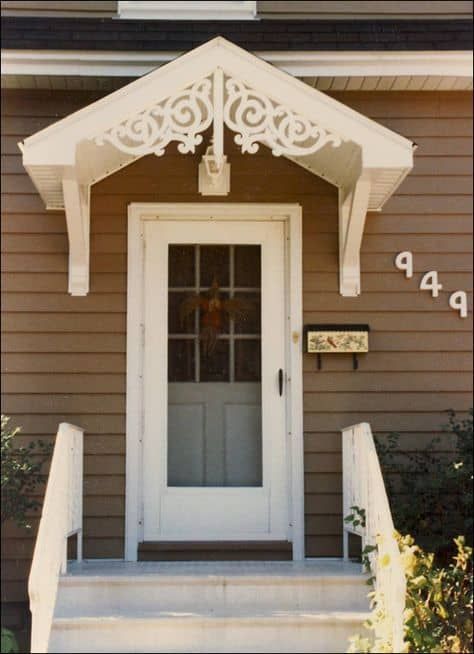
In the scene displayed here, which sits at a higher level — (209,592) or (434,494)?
(434,494)

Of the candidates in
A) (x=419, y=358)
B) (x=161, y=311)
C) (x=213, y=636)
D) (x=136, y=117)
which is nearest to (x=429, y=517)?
(x=419, y=358)

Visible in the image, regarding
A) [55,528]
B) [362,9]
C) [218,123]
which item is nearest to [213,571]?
[55,528]

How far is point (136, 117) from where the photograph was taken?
5.02 meters

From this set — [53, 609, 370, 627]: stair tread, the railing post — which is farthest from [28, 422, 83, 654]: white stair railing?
[53, 609, 370, 627]: stair tread

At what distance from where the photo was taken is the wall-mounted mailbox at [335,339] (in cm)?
593

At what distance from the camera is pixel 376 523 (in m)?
4.78

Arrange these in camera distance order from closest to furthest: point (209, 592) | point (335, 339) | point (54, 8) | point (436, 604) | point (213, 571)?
1. point (436, 604)
2. point (209, 592)
3. point (213, 571)
4. point (335, 339)
5. point (54, 8)

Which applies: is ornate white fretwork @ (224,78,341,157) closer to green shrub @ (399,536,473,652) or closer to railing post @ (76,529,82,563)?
green shrub @ (399,536,473,652)

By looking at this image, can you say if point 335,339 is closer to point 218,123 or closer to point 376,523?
point 376,523

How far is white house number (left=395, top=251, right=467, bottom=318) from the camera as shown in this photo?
6023 millimetres

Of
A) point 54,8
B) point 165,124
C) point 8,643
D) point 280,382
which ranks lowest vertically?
point 8,643

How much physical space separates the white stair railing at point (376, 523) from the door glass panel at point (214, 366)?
66cm

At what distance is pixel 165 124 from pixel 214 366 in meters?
1.68

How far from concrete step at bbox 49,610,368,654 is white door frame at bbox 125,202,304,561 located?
122 centimetres
